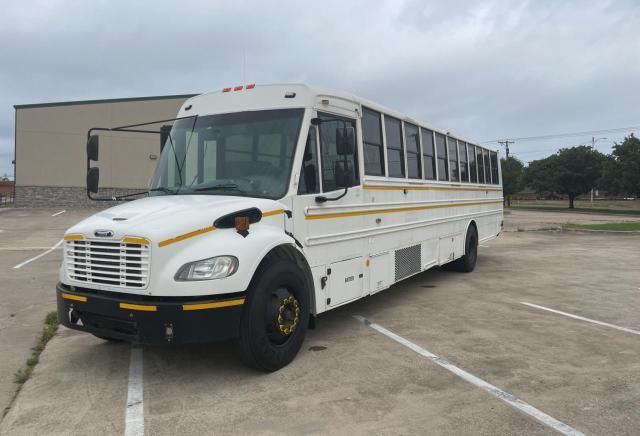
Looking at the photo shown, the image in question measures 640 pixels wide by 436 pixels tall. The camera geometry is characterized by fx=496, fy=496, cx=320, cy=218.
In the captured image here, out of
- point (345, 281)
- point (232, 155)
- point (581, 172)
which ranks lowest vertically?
point (345, 281)

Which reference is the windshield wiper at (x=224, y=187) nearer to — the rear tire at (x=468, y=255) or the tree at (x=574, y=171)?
the rear tire at (x=468, y=255)

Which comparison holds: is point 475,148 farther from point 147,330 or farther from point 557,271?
point 147,330

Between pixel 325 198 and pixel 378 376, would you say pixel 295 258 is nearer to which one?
pixel 325 198

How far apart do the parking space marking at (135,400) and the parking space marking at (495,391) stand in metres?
2.67

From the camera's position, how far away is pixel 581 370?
15.0 ft

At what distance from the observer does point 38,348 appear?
5312 millimetres

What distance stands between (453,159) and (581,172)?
55917 mm

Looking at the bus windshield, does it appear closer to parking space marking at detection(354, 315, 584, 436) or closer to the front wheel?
the front wheel

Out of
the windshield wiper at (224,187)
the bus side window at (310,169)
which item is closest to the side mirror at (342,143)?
the bus side window at (310,169)

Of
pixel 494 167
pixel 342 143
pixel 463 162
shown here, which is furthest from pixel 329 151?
pixel 494 167

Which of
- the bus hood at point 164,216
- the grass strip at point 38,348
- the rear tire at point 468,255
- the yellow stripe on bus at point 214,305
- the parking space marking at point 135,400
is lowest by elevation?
the parking space marking at point 135,400

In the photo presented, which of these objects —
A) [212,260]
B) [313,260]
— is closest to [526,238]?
[313,260]

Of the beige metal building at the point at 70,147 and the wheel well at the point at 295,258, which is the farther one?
the beige metal building at the point at 70,147

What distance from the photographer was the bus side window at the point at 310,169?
489 cm
